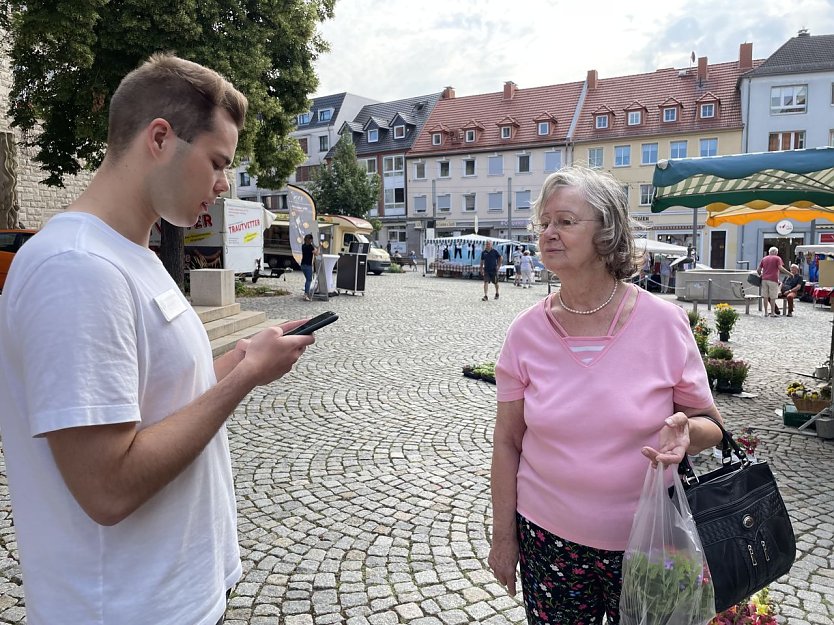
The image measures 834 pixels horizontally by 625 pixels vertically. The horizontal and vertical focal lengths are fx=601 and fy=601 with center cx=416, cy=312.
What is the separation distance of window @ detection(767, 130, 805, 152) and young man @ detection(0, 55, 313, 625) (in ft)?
142

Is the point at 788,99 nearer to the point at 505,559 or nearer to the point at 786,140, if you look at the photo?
the point at 786,140

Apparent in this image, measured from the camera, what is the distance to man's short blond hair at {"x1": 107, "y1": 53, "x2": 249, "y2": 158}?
1.20 m

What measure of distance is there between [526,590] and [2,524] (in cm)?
350

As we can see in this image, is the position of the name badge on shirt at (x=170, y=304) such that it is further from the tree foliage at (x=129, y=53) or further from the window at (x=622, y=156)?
the window at (x=622, y=156)

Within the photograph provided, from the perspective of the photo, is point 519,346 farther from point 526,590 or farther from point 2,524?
point 2,524

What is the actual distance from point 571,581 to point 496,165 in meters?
47.7

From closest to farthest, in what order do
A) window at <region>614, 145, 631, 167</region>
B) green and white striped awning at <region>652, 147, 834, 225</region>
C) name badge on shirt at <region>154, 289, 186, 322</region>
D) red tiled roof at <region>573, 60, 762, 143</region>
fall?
name badge on shirt at <region>154, 289, 186, 322</region> → green and white striped awning at <region>652, 147, 834, 225</region> → red tiled roof at <region>573, 60, 762, 143</region> → window at <region>614, 145, 631, 167</region>

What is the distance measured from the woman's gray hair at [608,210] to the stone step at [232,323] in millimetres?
7947

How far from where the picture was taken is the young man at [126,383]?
40.4 inches

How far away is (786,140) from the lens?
37938 mm

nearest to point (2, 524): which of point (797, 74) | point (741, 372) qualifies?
point (741, 372)

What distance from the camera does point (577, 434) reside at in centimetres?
185

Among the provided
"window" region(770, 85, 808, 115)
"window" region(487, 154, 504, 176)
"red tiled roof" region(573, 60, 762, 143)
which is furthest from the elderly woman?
"window" region(487, 154, 504, 176)

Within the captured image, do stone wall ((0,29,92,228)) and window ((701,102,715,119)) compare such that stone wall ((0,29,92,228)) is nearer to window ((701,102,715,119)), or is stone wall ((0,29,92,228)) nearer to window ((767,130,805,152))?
window ((701,102,715,119))
